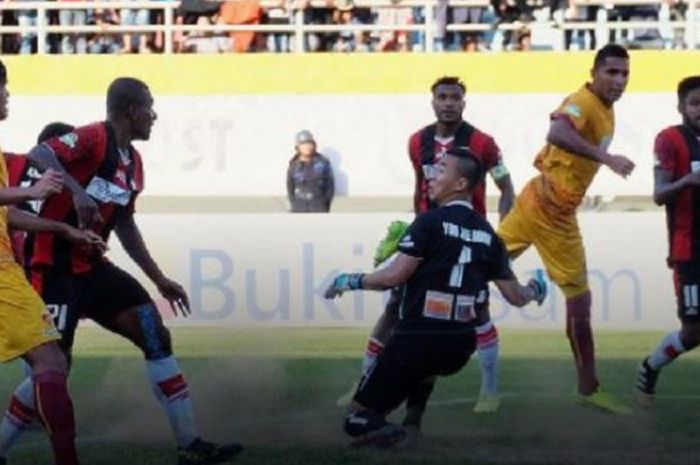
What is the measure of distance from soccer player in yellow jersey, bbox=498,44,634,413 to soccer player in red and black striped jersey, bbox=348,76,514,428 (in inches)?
10.0

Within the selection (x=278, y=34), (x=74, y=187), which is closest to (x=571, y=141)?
(x=74, y=187)

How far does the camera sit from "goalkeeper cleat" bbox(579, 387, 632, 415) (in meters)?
11.3

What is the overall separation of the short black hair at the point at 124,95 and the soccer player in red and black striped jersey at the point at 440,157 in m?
2.67

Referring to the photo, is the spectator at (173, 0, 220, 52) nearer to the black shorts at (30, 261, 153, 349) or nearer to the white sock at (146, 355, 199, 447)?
the black shorts at (30, 261, 153, 349)

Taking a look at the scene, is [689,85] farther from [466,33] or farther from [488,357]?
[466,33]

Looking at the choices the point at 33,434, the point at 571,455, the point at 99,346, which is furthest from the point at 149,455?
the point at 99,346

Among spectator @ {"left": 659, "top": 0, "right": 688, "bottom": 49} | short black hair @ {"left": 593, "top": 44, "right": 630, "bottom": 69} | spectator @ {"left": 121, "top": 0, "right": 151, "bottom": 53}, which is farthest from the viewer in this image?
spectator @ {"left": 121, "top": 0, "right": 151, "bottom": 53}

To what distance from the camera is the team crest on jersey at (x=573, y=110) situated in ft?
36.8

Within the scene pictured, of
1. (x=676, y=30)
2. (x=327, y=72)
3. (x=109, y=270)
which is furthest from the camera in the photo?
(x=327, y=72)

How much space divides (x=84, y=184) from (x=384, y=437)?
6.41 feet

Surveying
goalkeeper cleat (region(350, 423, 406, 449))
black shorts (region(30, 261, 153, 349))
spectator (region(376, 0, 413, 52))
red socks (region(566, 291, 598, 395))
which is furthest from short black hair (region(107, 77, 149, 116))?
spectator (region(376, 0, 413, 52))

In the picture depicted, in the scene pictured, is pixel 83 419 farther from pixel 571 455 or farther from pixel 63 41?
pixel 63 41

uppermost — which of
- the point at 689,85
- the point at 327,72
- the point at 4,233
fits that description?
the point at 327,72

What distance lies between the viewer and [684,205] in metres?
11.5
